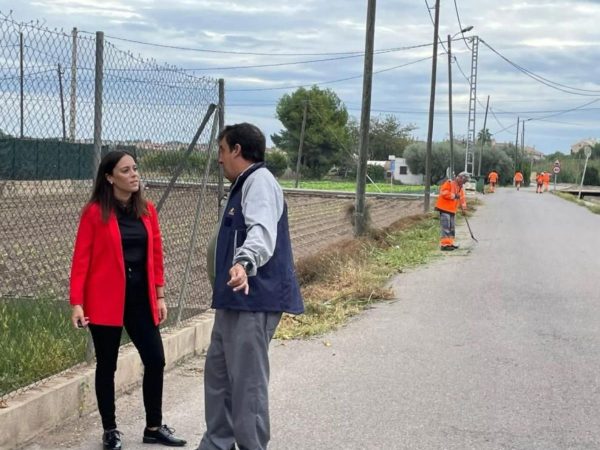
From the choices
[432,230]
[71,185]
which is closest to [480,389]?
[71,185]

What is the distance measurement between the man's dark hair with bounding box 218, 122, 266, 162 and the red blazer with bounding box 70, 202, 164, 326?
879 mm

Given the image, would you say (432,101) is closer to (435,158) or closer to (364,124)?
(364,124)

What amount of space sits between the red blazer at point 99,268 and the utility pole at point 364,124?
13.6m

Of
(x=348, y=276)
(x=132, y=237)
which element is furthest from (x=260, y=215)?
(x=348, y=276)

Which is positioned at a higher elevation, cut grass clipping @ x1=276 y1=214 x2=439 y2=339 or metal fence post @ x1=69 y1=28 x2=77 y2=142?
metal fence post @ x1=69 y1=28 x2=77 y2=142

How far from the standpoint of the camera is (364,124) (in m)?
18.7

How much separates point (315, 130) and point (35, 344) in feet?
276

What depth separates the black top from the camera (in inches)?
190

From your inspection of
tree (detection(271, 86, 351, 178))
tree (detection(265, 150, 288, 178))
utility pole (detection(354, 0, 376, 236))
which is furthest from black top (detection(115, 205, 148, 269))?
tree (detection(271, 86, 351, 178))

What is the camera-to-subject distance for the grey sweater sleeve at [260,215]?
4.08m

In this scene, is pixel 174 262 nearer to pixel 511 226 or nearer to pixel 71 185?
pixel 71 185

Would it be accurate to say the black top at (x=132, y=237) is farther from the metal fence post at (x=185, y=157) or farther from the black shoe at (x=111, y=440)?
the metal fence post at (x=185, y=157)

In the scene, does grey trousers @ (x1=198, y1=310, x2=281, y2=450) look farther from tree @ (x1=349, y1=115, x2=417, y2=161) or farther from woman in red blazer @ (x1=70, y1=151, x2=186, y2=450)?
tree @ (x1=349, y1=115, x2=417, y2=161)

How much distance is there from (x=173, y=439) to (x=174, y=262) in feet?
25.9
